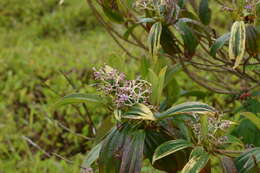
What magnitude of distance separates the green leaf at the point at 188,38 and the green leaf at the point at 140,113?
0.33 metres

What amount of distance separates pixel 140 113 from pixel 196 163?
0.15m

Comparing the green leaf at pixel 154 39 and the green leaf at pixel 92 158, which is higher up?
the green leaf at pixel 154 39

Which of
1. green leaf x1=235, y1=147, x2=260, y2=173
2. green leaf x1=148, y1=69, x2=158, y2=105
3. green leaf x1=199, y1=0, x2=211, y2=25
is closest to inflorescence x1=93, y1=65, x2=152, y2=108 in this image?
green leaf x1=148, y1=69, x2=158, y2=105

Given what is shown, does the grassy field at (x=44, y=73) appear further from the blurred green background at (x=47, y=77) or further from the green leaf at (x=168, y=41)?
the green leaf at (x=168, y=41)

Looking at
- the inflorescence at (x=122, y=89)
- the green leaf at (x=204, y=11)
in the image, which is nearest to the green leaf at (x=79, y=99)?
the inflorescence at (x=122, y=89)

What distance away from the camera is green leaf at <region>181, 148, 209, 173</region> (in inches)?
34.7

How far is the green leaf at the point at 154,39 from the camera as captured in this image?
1.12 meters

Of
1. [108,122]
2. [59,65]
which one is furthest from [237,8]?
[59,65]

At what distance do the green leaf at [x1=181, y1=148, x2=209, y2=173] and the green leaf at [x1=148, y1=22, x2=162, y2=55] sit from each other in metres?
0.31

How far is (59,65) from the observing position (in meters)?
3.21

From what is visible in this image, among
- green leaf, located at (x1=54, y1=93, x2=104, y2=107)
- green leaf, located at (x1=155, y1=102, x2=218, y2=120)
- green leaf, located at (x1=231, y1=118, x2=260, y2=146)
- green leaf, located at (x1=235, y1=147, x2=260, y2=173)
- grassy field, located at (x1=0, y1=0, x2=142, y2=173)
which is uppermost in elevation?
green leaf, located at (x1=54, y1=93, x2=104, y2=107)

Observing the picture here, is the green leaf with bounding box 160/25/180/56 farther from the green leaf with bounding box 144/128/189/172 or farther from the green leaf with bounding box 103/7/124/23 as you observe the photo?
the green leaf with bounding box 144/128/189/172

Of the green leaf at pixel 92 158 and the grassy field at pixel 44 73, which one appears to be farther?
the grassy field at pixel 44 73

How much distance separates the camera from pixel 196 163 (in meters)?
0.89
